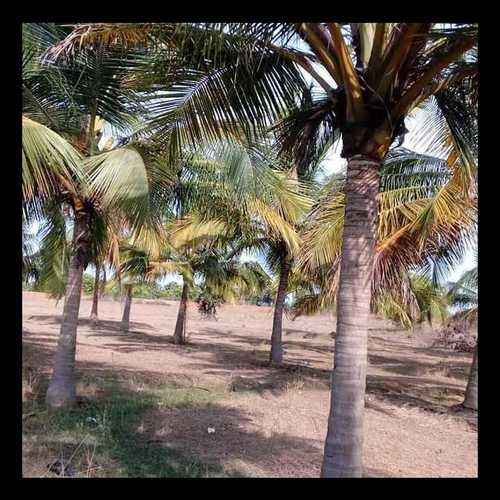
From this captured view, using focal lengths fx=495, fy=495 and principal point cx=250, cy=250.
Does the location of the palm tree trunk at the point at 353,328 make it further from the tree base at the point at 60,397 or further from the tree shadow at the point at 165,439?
the tree base at the point at 60,397

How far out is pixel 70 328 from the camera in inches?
331

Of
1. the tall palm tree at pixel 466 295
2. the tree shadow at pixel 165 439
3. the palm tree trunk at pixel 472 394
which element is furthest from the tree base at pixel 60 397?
the tall palm tree at pixel 466 295

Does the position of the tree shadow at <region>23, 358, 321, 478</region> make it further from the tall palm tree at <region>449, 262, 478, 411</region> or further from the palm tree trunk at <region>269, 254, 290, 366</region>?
the tall palm tree at <region>449, 262, 478, 411</region>

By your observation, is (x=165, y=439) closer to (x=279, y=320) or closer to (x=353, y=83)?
(x=353, y=83)

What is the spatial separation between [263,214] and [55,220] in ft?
13.2

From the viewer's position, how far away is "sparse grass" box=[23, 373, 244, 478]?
222 inches

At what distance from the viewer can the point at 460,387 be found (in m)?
14.6

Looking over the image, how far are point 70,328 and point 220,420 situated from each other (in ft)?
9.83

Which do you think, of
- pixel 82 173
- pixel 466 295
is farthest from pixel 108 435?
pixel 466 295

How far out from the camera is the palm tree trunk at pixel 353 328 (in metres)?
4.20

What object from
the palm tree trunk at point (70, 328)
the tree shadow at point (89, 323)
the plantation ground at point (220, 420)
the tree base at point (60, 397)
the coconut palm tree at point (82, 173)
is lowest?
the tree shadow at point (89, 323)
